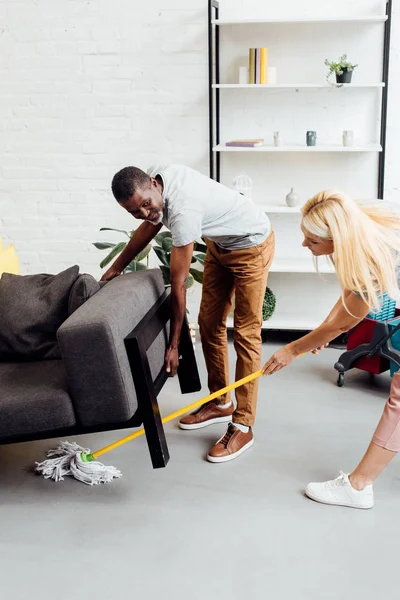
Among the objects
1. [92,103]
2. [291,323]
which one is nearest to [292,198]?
[291,323]

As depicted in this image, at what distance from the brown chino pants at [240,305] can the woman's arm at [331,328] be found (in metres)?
0.34

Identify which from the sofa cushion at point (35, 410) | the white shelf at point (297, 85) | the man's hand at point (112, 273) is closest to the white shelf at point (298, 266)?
the white shelf at point (297, 85)

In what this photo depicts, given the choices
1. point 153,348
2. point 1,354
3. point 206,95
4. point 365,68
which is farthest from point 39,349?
point 365,68

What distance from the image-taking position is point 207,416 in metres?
3.24

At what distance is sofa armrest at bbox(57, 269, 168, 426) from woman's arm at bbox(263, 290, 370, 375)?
51 centimetres

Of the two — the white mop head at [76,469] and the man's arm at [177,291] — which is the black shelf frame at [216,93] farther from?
the white mop head at [76,469]

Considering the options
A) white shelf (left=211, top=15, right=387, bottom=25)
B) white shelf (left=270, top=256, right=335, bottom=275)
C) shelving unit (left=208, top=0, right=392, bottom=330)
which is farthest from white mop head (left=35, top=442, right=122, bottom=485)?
white shelf (left=211, top=15, right=387, bottom=25)

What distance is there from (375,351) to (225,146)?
1454 mm

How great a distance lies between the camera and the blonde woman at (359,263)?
220 cm

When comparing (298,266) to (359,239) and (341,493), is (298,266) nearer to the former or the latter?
(341,493)

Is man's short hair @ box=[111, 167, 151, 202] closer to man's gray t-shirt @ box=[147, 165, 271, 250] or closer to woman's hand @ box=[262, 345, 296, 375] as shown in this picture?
man's gray t-shirt @ box=[147, 165, 271, 250]

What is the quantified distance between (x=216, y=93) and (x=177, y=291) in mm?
2042

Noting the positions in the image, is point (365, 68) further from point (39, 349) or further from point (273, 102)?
point (39, 349)

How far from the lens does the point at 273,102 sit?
4.33 meters
